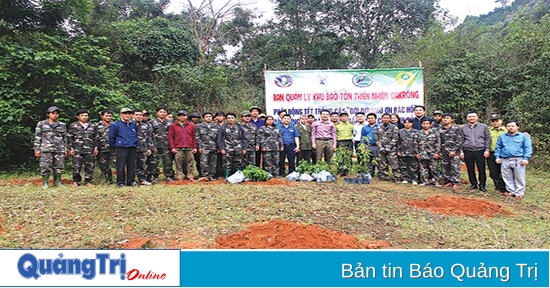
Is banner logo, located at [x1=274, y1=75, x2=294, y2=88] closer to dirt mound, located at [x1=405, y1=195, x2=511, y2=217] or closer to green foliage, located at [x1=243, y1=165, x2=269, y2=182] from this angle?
green foliage, located at [x1=243, y1=165, x2=269, y2=182]

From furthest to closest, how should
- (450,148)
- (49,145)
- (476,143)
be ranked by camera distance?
(450,148) < (476,143) < (49,145)

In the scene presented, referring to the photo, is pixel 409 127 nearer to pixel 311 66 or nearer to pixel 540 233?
pixel 540 233

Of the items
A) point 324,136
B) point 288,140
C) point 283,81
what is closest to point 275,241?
point 288,140

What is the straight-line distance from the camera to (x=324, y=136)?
8.21 metres

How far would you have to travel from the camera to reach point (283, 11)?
19.7 metres

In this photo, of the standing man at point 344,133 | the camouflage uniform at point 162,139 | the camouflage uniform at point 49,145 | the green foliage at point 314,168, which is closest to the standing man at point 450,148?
the standing man at point 344,133

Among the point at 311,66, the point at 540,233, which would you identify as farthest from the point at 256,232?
the point at 311,66

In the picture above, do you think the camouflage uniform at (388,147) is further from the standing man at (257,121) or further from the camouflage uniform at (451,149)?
the standing man at (257,121)

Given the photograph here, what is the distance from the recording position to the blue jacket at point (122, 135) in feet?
21.9

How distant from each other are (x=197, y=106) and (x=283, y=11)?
29.0 feet

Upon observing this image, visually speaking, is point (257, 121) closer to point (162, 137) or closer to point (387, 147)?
point (162, 137)

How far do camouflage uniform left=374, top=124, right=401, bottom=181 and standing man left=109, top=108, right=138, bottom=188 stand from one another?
4.66 meters

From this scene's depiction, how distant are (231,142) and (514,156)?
5.01m

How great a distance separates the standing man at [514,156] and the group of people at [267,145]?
0.05ft
